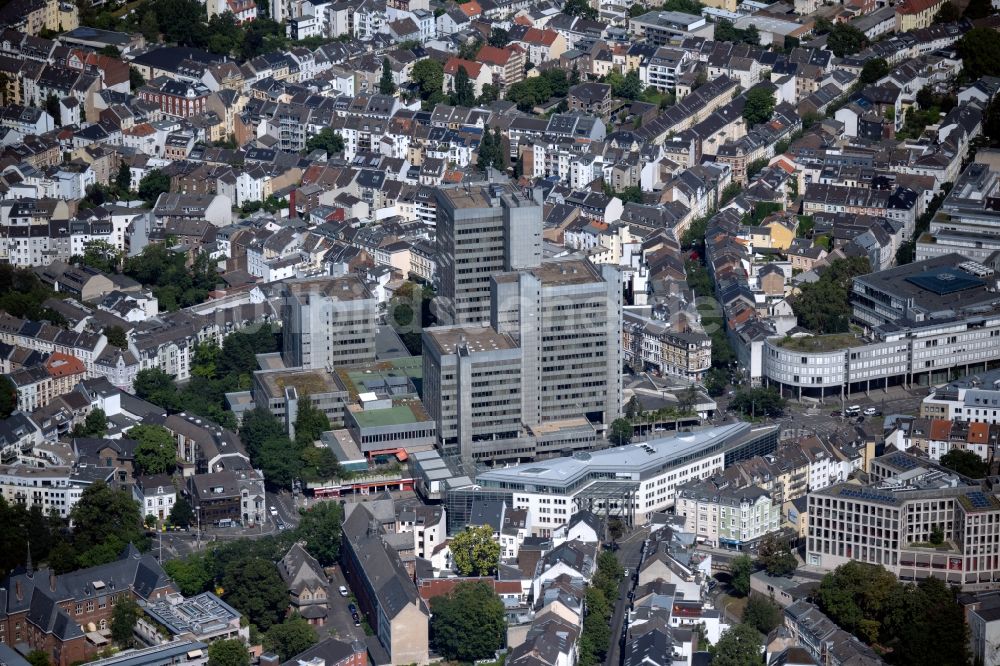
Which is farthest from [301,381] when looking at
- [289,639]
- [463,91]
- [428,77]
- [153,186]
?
[428,77]

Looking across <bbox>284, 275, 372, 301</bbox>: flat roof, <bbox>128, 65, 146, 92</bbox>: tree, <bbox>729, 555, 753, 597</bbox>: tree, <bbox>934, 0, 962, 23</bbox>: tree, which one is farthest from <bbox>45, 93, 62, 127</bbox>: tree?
<bbox>729, 555, 753, 597</bbox>: tree

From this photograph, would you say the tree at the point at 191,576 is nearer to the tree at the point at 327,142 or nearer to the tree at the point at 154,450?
the tree at the point at 154,450

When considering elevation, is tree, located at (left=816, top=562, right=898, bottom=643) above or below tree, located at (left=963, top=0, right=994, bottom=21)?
below

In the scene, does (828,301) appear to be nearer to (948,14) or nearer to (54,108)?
(948,14)

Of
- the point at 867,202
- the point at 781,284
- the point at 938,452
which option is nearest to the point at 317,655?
the point at 938,452

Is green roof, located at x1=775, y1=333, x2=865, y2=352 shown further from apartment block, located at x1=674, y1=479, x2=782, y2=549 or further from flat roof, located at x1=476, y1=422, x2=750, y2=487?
apartment block, located at x1=674, y1=479, x2=782, y2=549

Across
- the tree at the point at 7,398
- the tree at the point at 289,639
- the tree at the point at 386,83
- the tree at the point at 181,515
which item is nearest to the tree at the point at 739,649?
the tree at the point at 289,639

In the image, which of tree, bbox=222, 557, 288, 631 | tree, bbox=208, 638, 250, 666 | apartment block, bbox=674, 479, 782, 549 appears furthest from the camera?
apartment block, bbox=674, 479, 782, 549
